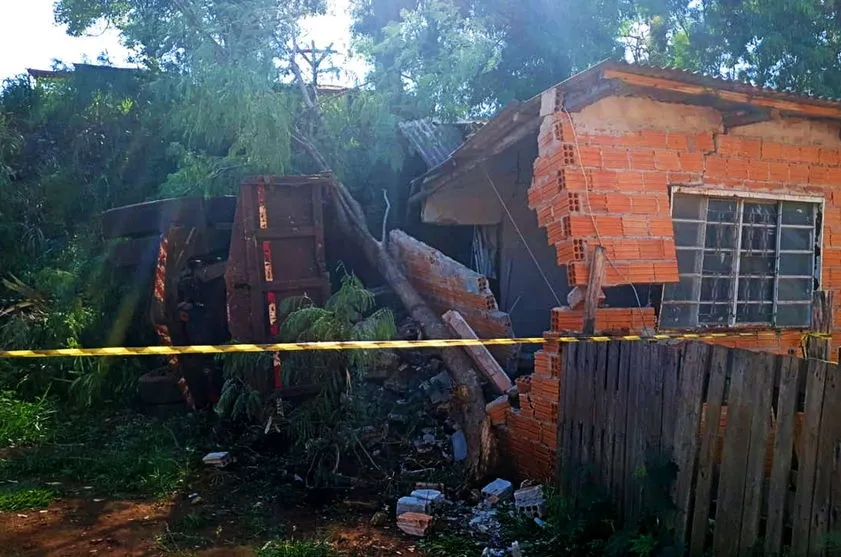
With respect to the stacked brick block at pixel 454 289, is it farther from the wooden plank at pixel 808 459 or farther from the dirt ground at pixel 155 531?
the wooden plank at pixel 808 459

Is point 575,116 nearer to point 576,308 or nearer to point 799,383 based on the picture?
point 576,308

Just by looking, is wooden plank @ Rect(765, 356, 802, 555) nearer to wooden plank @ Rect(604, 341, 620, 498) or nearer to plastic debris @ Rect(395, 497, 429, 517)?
wooden plank @ Rect(604, 341, 620, 498)

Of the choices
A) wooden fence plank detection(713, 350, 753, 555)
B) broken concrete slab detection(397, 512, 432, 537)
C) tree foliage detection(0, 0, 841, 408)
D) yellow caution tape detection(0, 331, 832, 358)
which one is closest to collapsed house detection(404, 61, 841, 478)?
yellow caution tape detection(0, 331, 832, 358)

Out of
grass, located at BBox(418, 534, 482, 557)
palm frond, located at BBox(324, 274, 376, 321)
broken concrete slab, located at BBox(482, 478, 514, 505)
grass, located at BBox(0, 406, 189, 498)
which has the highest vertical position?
palm frond, located at BBox(324, 274, 376, 321)

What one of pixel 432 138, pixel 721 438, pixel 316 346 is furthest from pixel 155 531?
pixel 432 138

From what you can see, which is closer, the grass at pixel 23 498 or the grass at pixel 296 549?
the grass at pixel 296 549

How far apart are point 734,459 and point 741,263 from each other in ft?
11.6

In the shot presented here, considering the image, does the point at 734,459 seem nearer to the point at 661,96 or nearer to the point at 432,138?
the point at 661,96

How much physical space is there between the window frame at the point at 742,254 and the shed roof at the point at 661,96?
764 millimetres

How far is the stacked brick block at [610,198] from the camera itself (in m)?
5.58

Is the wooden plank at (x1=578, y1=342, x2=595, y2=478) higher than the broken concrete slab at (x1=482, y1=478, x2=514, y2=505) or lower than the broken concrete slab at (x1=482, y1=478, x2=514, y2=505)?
higher

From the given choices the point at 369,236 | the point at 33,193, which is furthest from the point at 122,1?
the point at 369,236

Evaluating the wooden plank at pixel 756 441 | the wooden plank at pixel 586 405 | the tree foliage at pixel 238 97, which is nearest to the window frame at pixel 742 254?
the wooden plank at pixel 586 405

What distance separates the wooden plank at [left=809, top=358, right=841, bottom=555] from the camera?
3.11m
